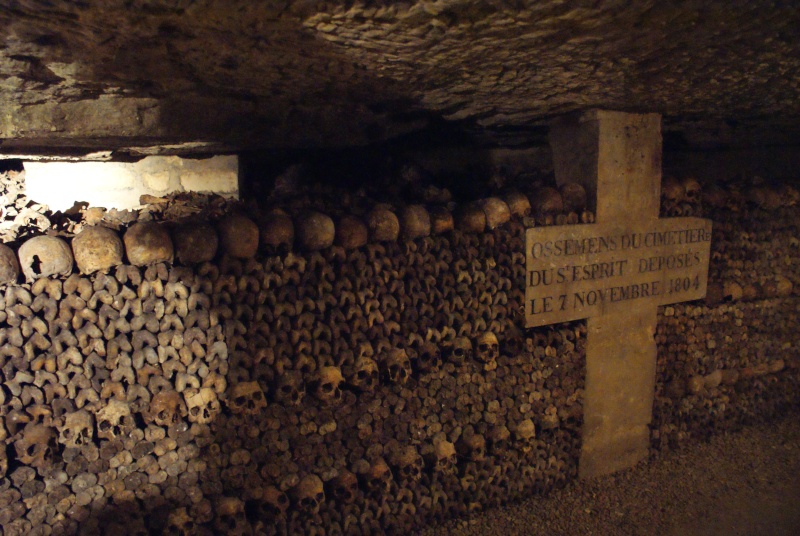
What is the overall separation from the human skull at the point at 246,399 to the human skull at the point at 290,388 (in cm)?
8

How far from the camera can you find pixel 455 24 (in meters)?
1.71

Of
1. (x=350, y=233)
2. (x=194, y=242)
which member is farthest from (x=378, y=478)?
(x=194, y=242)

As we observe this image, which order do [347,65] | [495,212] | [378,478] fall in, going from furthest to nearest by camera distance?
[495,212], [378,478], [347,65]

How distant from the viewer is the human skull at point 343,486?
9.23ft

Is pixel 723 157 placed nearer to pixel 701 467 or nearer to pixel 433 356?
pixel 701 467

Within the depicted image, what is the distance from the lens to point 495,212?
3.15 meters

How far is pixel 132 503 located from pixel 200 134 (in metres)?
1.67

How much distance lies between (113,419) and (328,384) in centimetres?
94

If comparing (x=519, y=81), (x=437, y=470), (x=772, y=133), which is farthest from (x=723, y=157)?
(x=437, y=470)

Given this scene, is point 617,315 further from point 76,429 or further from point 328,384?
point 76,429

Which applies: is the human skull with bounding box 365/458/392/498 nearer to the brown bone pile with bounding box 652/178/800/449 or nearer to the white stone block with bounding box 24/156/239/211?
the white stone block with bounding box 24/156/239/211

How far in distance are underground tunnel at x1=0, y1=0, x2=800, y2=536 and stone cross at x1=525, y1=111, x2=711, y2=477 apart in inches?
0.7

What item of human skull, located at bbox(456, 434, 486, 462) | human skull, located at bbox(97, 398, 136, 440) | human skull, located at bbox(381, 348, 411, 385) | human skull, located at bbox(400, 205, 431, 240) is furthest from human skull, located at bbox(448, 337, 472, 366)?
human skull, located at bbox(97, 398, 136, 440)

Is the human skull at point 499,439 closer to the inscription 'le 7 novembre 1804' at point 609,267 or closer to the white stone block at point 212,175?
the inscription 'le 7 novembre 1804' at point 609,267
